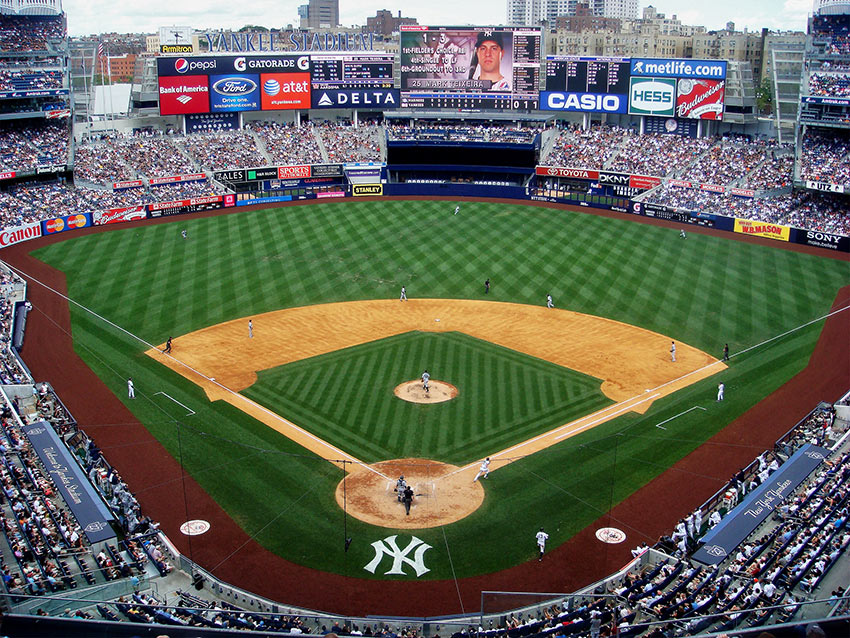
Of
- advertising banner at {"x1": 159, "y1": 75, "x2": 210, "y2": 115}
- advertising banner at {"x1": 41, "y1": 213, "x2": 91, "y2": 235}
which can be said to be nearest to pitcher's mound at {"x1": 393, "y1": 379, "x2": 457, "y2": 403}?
Answer: advertising banner at {"x1": 41, "y1": 213, "x2": 91, "y2": 235}

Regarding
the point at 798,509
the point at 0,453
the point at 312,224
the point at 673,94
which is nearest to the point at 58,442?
the point at 0,453

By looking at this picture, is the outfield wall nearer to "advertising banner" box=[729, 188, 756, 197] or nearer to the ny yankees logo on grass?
"advertising banner" box=[729, 188, 756, 197]

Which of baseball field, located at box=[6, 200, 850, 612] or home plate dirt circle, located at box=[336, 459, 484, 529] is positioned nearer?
home plate dirt circle, located at box=[336, 459, 484, 529]

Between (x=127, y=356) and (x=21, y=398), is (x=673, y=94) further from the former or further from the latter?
(x=21, y=398)

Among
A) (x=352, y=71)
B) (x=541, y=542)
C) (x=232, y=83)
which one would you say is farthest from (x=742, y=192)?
(x=541, y=542)

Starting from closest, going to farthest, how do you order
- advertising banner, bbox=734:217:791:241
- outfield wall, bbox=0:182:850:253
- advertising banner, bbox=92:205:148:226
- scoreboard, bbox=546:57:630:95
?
outfield wall, bbox=0:182:850:253
advertising banner, bbox=734:217:791:241
advertising banner, bbox=92:205:148:226
scoreboard, bbox=546:57:630:95

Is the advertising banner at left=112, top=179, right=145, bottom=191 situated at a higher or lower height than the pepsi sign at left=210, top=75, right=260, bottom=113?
lower

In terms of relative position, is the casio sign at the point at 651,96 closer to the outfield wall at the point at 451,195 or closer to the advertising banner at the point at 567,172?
the advertising banner at the point at 567,172
